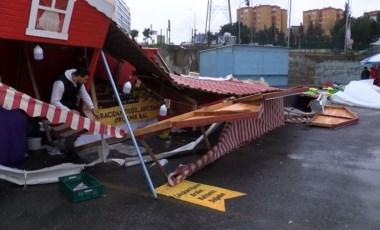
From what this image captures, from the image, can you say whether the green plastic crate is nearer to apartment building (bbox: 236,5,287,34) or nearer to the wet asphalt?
the wet asphalt

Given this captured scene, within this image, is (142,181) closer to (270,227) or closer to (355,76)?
(270,227)

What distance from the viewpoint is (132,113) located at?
29.4ft

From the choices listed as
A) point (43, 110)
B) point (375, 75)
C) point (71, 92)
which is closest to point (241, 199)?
point (43, 110)

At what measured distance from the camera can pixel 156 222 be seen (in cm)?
423

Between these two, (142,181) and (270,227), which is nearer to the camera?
(270,227)

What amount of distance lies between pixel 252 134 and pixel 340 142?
2.12m

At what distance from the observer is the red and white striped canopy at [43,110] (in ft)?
13.2

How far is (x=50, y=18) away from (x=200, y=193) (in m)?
Result: 3.46

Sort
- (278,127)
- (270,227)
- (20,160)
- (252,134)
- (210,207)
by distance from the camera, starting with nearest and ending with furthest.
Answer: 1. (270,227)
2. (210,207)
3. (20,160)
4. (252,134)
5. (278,127)

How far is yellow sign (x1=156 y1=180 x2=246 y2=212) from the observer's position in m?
4.81

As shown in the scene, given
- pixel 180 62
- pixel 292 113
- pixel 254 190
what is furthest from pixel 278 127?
pixel 180 62

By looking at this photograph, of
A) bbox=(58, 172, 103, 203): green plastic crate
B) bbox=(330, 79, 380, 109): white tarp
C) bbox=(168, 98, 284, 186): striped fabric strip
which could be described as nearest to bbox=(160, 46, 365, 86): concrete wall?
bbox=(330, 79, 380, 109): white tarp

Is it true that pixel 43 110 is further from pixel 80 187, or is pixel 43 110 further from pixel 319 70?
pixel 319 70

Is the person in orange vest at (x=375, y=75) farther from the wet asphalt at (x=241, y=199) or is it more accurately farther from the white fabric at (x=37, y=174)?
the white fabric at (x=37, y=174)
